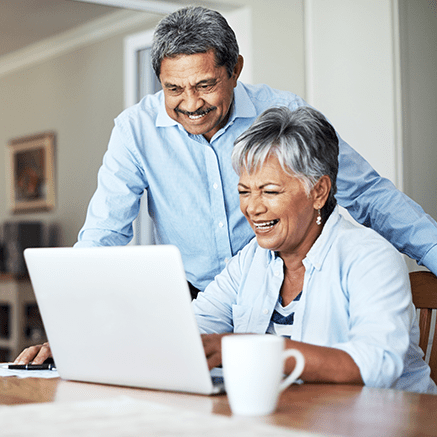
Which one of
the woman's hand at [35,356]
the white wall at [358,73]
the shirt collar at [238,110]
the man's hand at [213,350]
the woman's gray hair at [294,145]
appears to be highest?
the white wall at [358,73]

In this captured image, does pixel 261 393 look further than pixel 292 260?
No

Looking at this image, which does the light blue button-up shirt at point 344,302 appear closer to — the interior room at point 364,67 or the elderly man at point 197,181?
the elderly man at point 197,181

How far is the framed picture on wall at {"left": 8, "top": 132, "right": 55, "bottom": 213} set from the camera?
5680 millimetres

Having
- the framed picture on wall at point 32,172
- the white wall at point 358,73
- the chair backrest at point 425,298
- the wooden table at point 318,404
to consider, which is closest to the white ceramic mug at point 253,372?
the wooden table at point 318,404

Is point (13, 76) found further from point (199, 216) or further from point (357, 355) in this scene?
point (357, 355)

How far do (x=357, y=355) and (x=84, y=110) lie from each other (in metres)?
4.48

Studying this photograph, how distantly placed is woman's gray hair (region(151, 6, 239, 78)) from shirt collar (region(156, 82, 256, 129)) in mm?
198

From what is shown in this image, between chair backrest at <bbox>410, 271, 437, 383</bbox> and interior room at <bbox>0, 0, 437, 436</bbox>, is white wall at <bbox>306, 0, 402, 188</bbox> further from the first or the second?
chair backrest at <bbox>410, 271, 437, 383</bbox>

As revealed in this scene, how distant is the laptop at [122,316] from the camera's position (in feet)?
3.13

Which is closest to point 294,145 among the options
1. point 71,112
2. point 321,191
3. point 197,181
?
point 321,191

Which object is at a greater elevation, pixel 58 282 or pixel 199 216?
pixel 199 216

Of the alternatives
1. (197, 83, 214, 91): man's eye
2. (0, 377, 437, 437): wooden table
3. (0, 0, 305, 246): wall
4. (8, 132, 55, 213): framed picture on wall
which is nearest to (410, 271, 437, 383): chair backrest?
(0, 377, 437, 437): wooden table

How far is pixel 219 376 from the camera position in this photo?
3.71 ft

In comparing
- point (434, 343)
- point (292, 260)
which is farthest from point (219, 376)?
point (434, 343)
